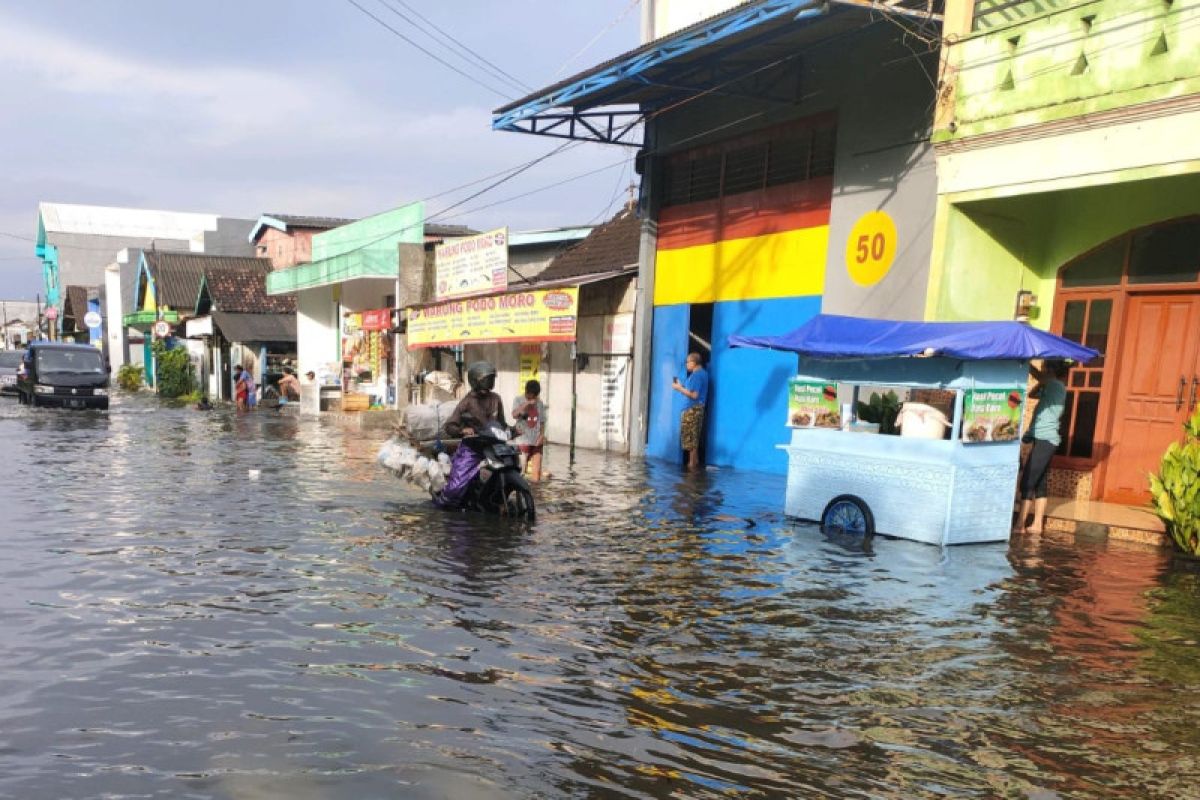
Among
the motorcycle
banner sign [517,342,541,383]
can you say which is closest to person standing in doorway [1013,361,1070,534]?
the motorcycle

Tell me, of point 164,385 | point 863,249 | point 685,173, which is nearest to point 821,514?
point 863,249

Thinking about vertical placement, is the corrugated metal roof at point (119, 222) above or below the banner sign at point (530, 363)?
above

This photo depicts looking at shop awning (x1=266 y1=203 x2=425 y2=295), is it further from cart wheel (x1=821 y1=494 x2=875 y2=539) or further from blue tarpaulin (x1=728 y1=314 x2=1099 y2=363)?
cart wheel (x1=821 y1=494 x2=875 y2=539)

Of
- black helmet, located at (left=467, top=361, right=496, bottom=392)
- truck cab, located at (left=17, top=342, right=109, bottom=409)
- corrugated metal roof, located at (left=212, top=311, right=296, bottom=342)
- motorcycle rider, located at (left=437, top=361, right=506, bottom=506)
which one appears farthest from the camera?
corrugated metal roof, located at (left=212, top=311, right=296, bottom=342)

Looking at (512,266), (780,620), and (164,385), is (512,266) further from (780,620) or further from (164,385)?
(164,385)

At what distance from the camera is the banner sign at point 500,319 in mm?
16844

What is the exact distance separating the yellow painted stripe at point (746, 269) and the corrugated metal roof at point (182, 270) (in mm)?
33022

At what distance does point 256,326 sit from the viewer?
120 ft

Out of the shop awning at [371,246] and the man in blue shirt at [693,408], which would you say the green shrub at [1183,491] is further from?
the shop awning at [371,246]

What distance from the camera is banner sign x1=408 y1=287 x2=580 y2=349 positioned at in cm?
1684

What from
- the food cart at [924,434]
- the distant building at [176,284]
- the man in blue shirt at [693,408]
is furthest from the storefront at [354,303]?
the food cart at [924,434]

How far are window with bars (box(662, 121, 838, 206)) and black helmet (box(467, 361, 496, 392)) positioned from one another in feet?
23.3

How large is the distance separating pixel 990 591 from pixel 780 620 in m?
2.21

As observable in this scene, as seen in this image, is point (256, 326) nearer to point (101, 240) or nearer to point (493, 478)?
point (493, 478)
